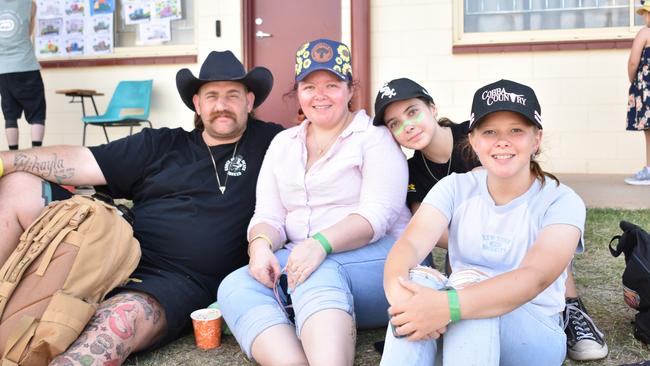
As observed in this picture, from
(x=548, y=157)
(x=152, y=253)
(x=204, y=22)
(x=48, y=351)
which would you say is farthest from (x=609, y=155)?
(x=48, y=351)

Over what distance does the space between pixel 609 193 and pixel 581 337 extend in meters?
2.96

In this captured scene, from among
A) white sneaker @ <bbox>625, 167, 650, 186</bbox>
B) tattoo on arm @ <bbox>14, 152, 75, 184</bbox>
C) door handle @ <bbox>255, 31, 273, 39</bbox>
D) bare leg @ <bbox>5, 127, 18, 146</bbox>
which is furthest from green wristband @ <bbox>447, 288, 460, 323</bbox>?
bare leg @ <bbox>5, 127, 18, 146</bbox>

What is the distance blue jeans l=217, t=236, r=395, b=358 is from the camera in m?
1.93

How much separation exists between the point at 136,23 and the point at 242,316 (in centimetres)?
565

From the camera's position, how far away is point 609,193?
15.5 ft

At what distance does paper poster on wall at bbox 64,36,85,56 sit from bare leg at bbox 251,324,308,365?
600 centimetres

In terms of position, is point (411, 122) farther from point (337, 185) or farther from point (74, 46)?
point (74, 46)

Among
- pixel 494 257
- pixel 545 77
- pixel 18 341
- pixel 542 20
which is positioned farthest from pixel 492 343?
pixel 542 20

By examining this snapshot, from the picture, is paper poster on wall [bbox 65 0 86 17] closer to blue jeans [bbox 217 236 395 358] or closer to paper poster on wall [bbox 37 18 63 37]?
paper poster on wall [bbox 37 18 63 37]

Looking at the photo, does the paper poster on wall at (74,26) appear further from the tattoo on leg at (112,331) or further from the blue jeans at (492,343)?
the blue jeans at (492,343)

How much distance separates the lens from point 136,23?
686 cm

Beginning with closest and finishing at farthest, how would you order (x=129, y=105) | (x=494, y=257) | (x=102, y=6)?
(x=494, y=257)
(x=129, y=105)
(x=102, y=6)

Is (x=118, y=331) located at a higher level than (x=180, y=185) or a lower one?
lower

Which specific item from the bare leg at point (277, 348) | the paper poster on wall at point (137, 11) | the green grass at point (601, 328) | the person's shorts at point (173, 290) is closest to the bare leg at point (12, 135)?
the paper poster on wall at point (137, 11)
